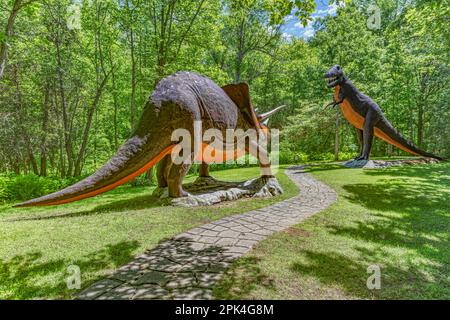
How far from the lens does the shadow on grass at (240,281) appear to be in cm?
232

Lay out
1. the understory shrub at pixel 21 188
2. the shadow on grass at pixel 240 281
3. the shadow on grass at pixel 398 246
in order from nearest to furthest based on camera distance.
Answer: the shadow on grass at pixel 240 281, the shadow on grass at pixel 398 246, the understory shrub at pixel 21 188

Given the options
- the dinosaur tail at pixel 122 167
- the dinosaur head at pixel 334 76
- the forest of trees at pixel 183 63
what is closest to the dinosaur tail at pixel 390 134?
the dinosaur head at pixel 334 76

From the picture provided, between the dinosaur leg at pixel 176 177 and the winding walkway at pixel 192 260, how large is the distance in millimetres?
1553

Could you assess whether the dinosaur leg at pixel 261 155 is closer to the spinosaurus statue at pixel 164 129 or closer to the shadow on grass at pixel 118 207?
the spinosaurus statue at pixel 164 129

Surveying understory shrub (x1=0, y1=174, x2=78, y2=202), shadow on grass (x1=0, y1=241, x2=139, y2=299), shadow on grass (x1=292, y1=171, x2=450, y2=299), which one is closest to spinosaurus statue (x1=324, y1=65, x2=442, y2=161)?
shadow on grass (x1=292, y1=171, x2=450, y2=299)

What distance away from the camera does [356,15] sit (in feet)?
57.7

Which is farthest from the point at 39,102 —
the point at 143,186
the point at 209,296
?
the point at 209,296

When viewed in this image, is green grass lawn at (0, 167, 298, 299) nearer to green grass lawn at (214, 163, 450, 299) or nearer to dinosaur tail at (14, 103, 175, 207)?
dinosaur tail at (14, 103, 175, 207)

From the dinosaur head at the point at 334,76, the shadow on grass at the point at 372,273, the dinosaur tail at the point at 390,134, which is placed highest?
the dinosaur head at the point at 334,76

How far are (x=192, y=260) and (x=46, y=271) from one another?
5.38 ft

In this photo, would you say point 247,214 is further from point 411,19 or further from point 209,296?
point 411,19

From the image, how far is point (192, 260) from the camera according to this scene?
301 centimetres

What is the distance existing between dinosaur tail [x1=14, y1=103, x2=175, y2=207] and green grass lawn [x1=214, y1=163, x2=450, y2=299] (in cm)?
293
